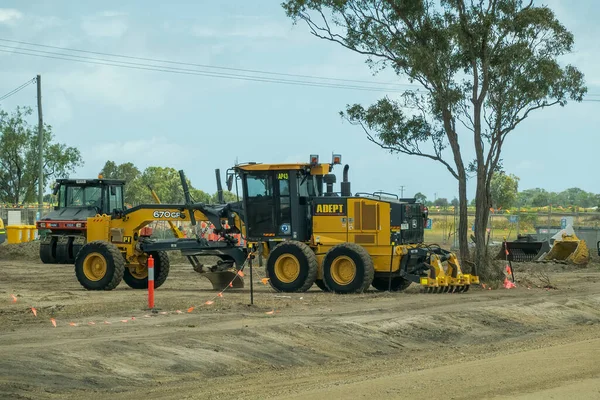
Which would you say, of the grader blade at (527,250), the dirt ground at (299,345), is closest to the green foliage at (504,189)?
the grader blade at (527,250)

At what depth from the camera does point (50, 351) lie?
1257cm

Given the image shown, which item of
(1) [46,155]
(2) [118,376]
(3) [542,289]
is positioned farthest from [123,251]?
(1) [46,155]

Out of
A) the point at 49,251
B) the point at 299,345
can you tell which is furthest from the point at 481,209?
the point at 49,251

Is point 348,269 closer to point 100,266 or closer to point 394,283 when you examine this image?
point 394,283

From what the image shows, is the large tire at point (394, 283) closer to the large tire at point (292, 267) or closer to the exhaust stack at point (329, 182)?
→ the large tire at point (292, 267)

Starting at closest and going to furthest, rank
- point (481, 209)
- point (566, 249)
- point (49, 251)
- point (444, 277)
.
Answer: point (444, 277) < point (481, 209) < point (49, 251) < point (566, 249)

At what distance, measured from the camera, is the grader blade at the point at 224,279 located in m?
23.9

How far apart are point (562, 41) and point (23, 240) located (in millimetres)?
29778

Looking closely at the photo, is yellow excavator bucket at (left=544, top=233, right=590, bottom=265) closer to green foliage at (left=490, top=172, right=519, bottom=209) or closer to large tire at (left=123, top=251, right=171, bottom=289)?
large tire at (left=123, top=251, right=171, bottom=289)

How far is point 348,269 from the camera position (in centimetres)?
2248

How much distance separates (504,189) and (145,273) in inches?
2779

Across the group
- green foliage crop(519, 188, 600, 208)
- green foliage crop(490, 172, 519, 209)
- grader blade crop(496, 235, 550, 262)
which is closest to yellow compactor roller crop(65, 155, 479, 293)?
grader blade crop(496, 235, 550, 262)

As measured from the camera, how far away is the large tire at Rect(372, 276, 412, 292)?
24.0m

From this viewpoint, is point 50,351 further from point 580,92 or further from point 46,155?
point 46,155
